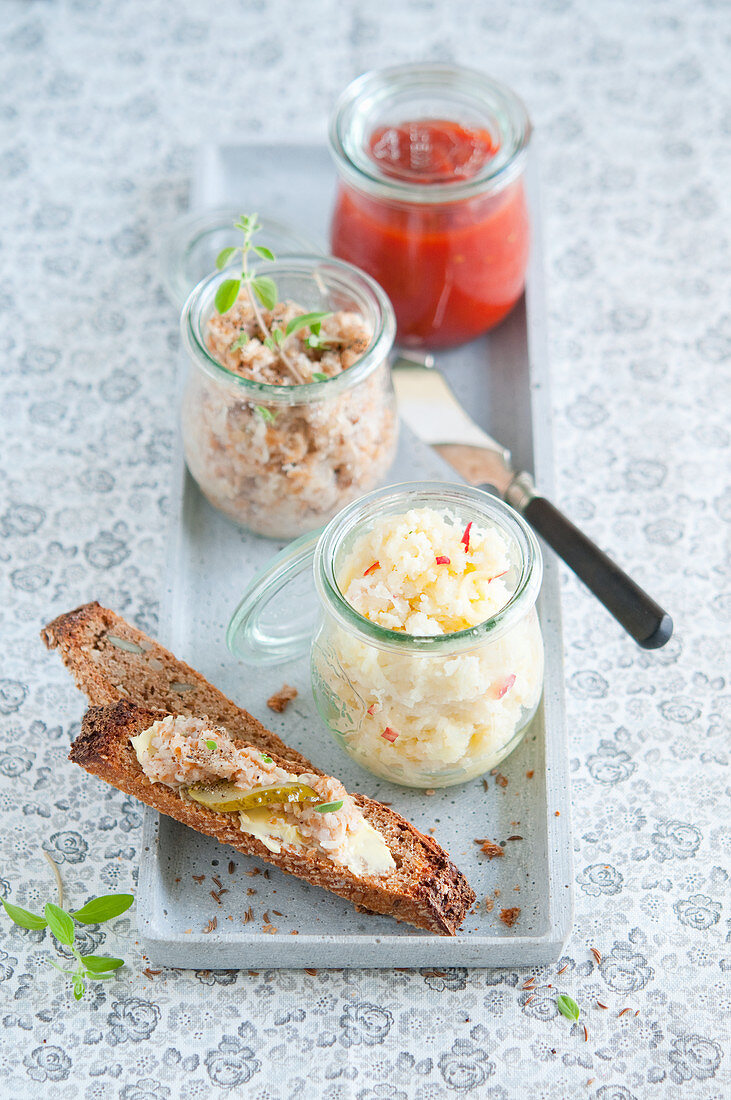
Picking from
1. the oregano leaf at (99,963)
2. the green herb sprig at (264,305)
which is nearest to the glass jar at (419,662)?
the green herb sprig at (264,305)

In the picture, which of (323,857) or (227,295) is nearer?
(323,857)

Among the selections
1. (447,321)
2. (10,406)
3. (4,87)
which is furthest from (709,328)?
(4,87)

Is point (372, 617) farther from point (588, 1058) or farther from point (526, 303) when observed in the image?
point (526, 303)

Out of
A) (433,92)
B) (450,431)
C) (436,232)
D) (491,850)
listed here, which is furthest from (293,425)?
(433,92)

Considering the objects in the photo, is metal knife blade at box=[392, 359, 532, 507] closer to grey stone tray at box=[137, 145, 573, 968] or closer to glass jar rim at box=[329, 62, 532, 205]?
grey stone tray at box=[137, 145, 573, 968]

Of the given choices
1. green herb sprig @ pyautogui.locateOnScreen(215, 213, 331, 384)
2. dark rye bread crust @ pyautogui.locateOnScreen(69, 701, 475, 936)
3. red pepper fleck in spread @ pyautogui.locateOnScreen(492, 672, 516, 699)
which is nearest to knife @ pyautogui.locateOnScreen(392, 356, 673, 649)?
red pepper fleck in spread @ pyautogui.locateOnScreen(492, 672, 516, 699)

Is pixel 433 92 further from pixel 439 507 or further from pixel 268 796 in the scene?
pixel 268 796

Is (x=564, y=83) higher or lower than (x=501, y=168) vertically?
lower
